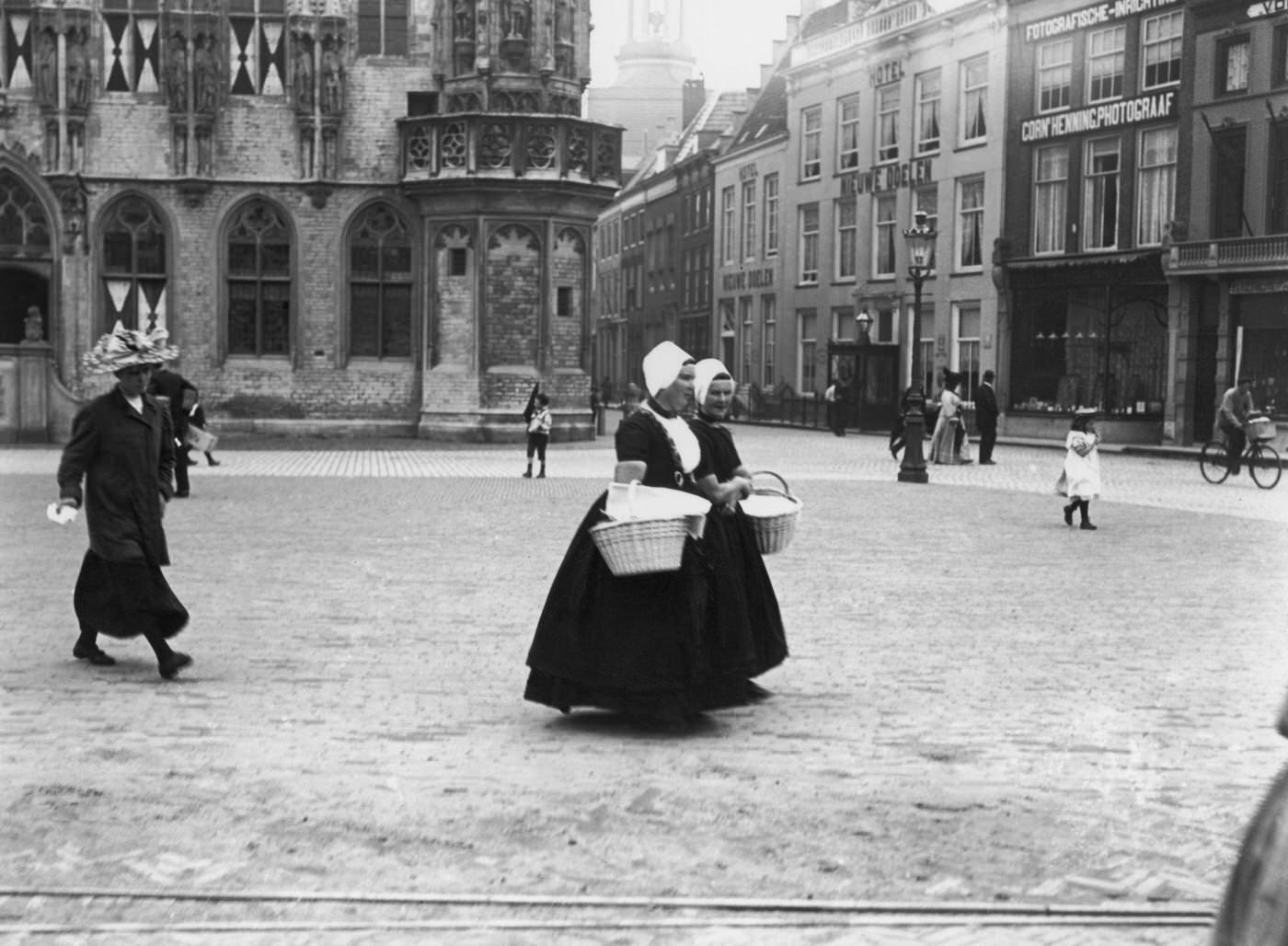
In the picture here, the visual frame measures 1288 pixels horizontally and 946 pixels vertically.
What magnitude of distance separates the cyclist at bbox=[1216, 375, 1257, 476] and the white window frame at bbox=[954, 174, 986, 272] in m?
18.8

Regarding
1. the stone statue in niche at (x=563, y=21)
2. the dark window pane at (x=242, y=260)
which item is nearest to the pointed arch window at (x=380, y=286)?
the dark window pane at (x=242, y=260)

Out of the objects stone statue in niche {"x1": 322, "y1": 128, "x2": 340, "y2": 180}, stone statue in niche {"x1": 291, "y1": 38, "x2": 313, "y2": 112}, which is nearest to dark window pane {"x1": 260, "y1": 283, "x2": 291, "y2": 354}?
stone statue in niche {"x1": 322, "y1": 128, "x2": 340, "y2": 180}

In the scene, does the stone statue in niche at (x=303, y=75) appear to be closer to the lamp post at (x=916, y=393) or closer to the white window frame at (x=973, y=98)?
the lamp post at (x=916, y=393)

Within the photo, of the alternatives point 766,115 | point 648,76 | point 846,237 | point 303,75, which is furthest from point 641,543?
point 648,76

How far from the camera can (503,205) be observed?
32.2m

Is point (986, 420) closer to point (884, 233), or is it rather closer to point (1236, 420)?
point (1236, 420)

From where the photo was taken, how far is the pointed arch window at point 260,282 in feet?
109

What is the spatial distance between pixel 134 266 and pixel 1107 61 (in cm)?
2164

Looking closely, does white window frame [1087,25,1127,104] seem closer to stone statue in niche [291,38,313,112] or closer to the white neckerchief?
stone statue in niche [291,38,313,112]

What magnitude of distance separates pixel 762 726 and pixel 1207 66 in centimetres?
3137

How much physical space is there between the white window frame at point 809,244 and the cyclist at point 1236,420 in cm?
2787

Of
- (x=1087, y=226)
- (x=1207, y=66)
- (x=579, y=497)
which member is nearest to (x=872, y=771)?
(x=579, y=497)

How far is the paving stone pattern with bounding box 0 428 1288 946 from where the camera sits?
501 centimetres

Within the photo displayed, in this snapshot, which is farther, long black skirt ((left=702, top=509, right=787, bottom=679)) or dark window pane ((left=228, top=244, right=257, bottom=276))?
dark window pane ((left=228, top=244, right=257, bottom=276))
